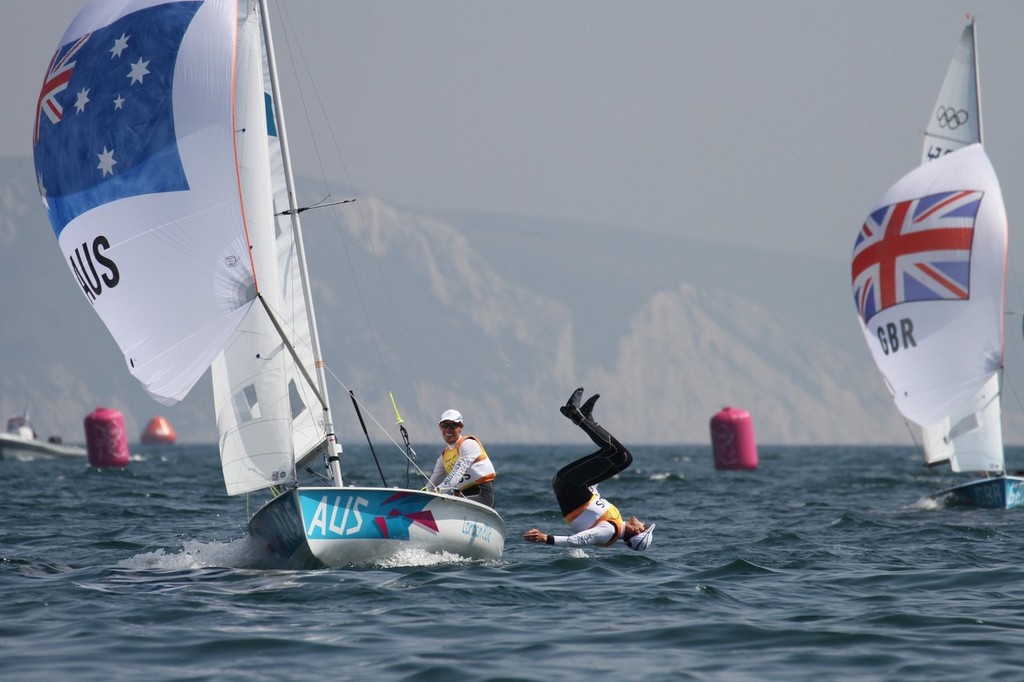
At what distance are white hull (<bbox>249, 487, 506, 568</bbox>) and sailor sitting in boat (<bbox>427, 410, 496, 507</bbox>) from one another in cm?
53

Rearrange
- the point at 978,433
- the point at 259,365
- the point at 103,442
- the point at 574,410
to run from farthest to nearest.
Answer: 1. the point at 103,442
2. the point at 978,433
3. the point at 574,410
4. the point at 259,365

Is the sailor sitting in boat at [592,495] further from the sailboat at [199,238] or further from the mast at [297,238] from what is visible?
the mast at [297,238]

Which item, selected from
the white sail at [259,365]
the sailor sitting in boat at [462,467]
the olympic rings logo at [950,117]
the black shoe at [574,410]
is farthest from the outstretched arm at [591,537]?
the olympic rings logo at [950,117]

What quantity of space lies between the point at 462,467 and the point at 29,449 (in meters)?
42.6

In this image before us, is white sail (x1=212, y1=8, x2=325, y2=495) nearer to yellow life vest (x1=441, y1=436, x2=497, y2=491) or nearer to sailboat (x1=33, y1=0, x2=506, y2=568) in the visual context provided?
sailboat (x1=33, y1=0, x2=506, y2=568)

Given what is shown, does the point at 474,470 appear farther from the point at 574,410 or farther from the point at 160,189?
the point at 160,189

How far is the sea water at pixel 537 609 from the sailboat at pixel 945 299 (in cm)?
478

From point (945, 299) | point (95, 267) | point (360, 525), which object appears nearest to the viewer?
point (360, 525)

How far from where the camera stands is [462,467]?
45.1 ft

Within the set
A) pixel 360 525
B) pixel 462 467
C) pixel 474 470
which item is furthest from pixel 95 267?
pixel 474 470

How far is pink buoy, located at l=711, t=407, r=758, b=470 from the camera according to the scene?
4716cm

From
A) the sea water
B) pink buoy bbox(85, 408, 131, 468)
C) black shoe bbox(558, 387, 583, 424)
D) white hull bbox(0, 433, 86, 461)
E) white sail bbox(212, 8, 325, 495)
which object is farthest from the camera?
white hull bbox(0, 433, 86, 461)

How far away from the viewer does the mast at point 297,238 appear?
42.3ft

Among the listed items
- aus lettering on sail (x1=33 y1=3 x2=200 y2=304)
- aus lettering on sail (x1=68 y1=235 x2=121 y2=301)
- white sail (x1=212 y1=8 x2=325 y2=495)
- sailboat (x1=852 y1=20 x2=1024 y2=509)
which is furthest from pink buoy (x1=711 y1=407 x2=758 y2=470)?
aus lettering on sail (x1=33 y1=3 x2=200 y2=304)
